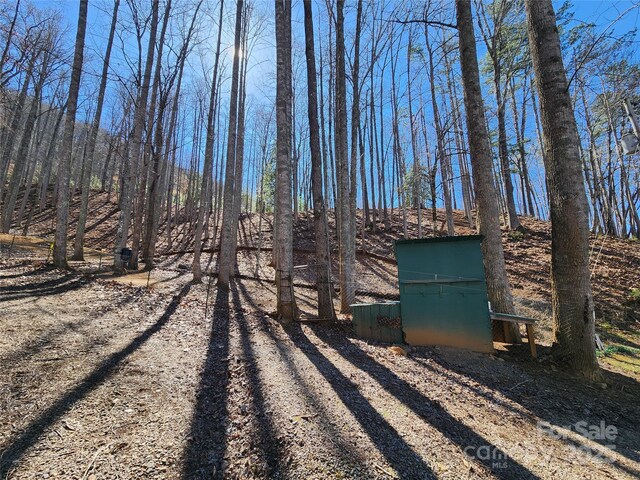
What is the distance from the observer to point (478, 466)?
195 cm

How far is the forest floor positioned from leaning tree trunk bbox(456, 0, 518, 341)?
32.0 inches

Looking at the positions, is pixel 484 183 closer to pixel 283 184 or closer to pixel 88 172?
pixel 283 184

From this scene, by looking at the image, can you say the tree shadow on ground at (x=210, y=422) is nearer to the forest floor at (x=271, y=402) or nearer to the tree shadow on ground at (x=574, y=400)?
the forest floor at (x=271, y=402)

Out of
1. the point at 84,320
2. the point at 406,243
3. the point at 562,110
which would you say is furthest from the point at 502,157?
the point at 84,320

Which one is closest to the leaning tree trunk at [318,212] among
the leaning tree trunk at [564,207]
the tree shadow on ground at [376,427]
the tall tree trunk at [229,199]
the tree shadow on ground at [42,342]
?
the tree shadow on ground at [376,427]

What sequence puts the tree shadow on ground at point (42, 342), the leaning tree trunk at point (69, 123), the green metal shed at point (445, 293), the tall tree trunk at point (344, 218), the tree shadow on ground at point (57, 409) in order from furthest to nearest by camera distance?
the leaning tree trunk at point (69, 123) < the tall tree trunk at point (344, 218) < the green metal shed at point (445, 293) < the tree shadow on ground at point (42, 342) < the tree shadow on ground at point (57, 409)

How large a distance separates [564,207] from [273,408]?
4417 millimetres

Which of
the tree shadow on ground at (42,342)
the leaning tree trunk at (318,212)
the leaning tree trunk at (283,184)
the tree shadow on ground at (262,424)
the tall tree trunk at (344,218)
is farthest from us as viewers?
the tall tree trunk at (344,218)

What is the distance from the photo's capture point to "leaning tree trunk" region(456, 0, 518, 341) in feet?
15.9

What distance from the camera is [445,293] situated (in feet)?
14.6

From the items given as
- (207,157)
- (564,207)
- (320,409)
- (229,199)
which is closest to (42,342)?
(320,409)

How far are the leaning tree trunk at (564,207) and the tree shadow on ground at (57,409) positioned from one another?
5.42m

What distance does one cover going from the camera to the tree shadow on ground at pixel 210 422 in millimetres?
1742

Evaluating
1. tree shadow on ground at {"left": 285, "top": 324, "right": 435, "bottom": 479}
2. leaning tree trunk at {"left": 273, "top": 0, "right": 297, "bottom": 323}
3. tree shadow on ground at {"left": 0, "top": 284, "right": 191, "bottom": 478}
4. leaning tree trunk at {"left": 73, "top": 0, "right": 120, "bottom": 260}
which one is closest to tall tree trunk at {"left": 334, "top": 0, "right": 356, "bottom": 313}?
leaning tree trunk at {"left": 273, "top": 0, "right": 297, "bottom": 323}
